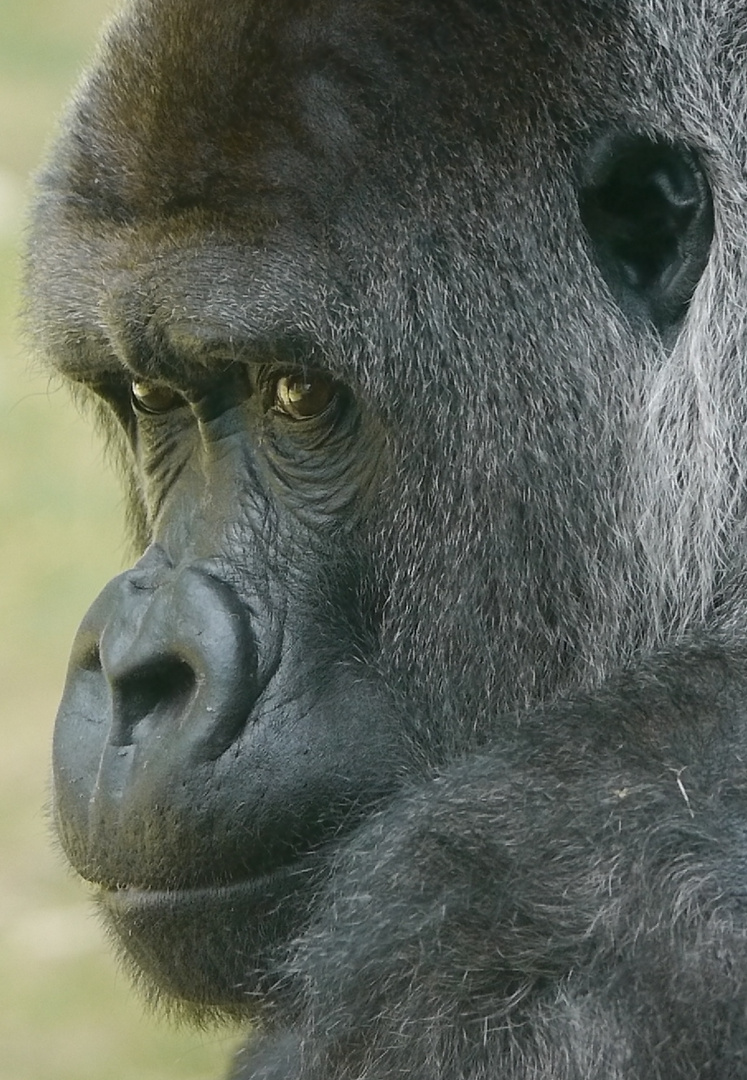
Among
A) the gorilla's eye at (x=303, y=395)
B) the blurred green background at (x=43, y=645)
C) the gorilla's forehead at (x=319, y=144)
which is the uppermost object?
the gorilla's forehead at (x=319, y=144)

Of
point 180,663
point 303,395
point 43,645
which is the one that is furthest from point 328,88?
point 43,645

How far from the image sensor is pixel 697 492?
9.14ft

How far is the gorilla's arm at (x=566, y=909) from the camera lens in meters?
2.27

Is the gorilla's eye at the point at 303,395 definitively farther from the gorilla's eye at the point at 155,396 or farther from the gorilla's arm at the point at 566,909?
Answer: the gorilla's arm at the point at 566,909

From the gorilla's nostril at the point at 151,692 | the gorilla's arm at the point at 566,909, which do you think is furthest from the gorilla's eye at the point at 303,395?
the gorilla's arm at the point at 566,909

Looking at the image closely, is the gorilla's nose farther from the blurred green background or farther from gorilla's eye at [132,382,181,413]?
the blurred green background

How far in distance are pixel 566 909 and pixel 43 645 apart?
552cm

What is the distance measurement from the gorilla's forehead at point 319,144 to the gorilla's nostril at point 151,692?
525mm

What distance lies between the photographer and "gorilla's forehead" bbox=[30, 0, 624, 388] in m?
2.85

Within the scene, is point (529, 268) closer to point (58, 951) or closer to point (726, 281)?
point (726, 281)

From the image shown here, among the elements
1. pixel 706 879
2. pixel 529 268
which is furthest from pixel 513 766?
pixel 529 268

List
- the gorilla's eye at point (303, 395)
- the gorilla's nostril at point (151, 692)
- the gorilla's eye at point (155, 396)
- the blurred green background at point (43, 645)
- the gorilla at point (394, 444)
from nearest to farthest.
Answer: the gorilla at point (394, 444), the gorilla's nostril at point (151, 692), the gorilla's eye at point (303, 395), the gorilla's eye at point (155, 396), the blurred green background at point (43, 645)

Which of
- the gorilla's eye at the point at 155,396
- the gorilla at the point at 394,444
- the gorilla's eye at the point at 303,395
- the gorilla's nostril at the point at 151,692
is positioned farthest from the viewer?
the gorilla's eye at the point at 155,396

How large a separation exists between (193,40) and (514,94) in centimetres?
58
